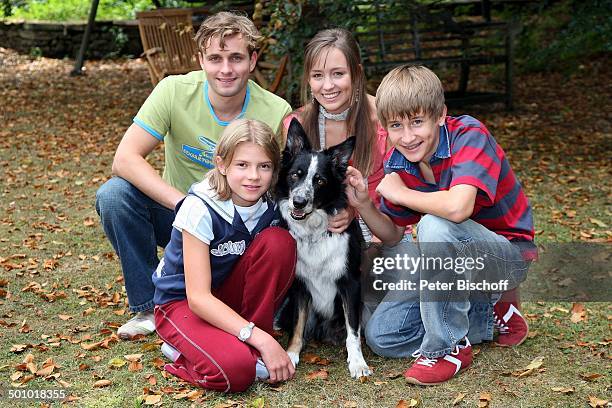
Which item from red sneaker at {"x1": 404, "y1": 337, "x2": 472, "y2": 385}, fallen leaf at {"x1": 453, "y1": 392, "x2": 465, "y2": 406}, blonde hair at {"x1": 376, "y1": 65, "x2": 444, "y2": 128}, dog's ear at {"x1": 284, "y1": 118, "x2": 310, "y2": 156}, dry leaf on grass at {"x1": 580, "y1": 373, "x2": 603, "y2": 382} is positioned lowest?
dry leaf on grass at {"x1": 580, "y1": 373, "x2": 603, "y2": 382}

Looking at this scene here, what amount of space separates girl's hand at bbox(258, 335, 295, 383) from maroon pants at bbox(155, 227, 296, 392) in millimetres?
57

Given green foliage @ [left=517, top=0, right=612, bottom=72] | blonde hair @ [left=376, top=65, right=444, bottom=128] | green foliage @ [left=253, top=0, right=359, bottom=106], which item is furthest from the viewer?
green foliage @ [left=517, top=0, right=612, bottom=72]

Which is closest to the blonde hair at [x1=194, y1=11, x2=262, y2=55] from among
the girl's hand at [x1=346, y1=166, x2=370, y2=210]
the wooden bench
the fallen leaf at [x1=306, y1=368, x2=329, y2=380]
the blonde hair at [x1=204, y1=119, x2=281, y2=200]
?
the blonde hair at [x1=204, y1=119, x2=281, y2=200]

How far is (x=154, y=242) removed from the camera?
3.99m

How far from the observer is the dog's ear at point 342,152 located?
3389mm

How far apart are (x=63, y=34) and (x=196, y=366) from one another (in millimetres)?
14290

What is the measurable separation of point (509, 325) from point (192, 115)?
1.95 metres

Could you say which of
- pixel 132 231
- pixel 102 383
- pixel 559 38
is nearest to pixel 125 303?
pixel 132 231

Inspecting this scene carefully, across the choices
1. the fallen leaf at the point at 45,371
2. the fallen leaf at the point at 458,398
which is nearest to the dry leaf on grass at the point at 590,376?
the fallen leaf at the point at 458,398

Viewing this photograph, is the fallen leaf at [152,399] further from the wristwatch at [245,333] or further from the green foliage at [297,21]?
the green foliage at [297,21]

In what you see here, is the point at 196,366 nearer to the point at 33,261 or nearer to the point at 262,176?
the point at 262,176

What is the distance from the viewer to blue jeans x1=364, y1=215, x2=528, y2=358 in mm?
3281

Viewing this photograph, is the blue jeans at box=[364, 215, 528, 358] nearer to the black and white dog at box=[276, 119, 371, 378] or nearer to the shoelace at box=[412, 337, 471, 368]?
the shoelace at box=[412, 337, 471, 368]

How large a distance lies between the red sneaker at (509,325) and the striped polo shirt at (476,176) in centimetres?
43
